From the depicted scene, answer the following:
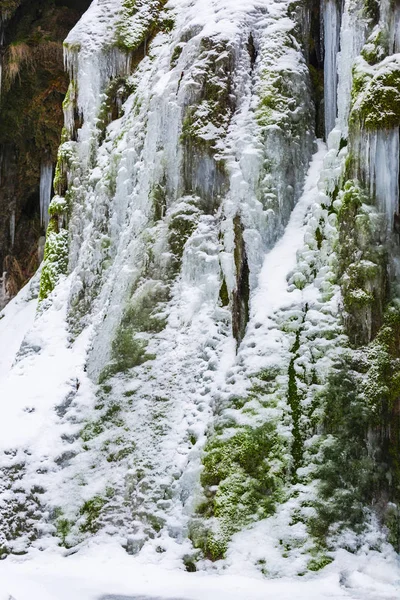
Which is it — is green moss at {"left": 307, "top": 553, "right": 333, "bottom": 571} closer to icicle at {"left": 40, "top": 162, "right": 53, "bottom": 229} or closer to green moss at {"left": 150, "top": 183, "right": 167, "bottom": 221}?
green moss at {"left": 150, "top": 183, "right": 167, "bottom": 221}

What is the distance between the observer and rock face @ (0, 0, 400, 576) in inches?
356

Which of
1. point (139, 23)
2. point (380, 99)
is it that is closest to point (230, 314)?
point (380, 99)

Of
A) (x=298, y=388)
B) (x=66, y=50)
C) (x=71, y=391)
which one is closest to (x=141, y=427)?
(x=71, y=391)

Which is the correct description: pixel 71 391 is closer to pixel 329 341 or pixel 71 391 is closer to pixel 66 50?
pixel 329 341

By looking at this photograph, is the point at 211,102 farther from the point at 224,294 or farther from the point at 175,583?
the point at 175,583

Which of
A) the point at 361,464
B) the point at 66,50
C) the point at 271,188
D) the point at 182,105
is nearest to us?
the point at 361,464

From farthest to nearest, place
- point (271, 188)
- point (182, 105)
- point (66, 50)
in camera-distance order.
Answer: point (66, 50)
point (182, 105)
point (271, 188)

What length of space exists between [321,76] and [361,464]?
6.71 meters

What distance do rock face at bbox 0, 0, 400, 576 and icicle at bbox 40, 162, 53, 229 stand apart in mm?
5918

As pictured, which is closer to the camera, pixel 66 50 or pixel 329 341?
pixel 329 341

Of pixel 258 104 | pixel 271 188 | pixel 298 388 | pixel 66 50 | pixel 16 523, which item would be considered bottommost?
pixel 16 523

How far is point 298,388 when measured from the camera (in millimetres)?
9539

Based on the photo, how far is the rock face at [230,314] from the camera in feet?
29.6

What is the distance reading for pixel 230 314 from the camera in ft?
34.9
